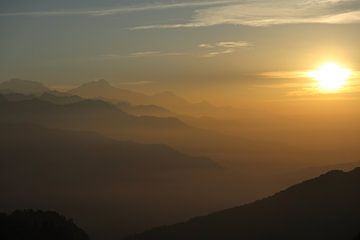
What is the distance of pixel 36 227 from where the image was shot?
105 metres

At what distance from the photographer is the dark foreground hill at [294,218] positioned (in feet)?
513

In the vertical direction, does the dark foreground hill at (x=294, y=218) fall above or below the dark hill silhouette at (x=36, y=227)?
below

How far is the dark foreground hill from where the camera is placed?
156 metres

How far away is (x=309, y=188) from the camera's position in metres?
179

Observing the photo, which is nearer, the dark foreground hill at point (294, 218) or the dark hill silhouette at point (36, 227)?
the dark hill silhouette at point (36, 227)

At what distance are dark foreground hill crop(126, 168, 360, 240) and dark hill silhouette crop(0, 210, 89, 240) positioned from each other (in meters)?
63.0

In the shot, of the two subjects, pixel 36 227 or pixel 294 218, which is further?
pixel 294 218

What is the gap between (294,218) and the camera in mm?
166000

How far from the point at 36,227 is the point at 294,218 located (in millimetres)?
→ 81090

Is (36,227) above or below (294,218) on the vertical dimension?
above

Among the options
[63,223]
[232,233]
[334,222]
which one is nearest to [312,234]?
[334,222]

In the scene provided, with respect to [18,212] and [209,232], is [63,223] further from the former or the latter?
[209,232]

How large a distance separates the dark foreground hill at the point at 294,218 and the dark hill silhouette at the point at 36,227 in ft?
207

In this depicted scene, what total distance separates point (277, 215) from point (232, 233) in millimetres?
13749
